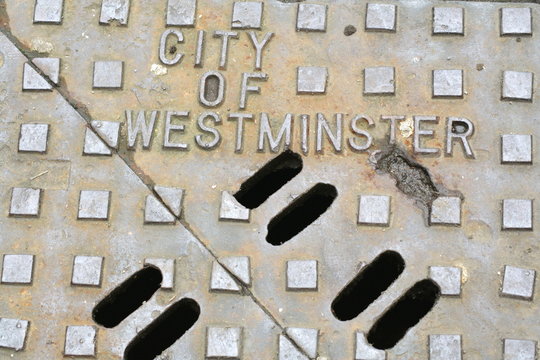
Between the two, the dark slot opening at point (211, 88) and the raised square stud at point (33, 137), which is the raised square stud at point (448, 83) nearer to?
the dark slot opening at point (211, 88)

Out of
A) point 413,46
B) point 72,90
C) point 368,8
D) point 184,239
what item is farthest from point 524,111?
point 72,90

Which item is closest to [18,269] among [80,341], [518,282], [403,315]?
[80,341]

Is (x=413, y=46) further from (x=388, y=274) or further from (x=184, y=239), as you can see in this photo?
(x=184, y=239)

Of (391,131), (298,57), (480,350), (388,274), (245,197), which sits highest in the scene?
(298,57)

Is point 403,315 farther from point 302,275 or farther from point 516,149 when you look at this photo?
point 516,149

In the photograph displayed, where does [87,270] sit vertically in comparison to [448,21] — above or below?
below
